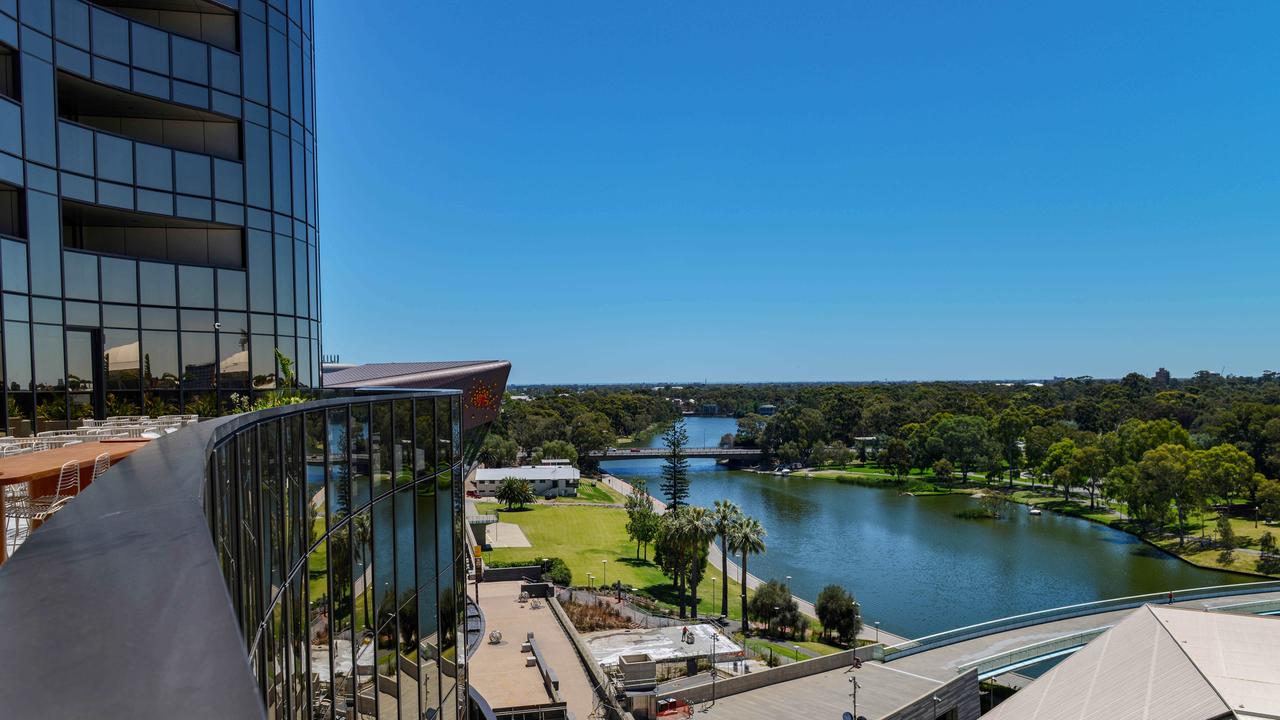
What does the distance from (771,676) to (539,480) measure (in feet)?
154

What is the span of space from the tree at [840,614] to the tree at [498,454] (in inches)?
2167

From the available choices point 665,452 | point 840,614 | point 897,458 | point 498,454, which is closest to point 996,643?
point 840,614

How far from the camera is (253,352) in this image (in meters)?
18.6

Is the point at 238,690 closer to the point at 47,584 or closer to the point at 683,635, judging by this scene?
the point at 47,584

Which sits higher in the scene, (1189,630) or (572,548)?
(1189,630)

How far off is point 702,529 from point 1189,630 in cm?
2066

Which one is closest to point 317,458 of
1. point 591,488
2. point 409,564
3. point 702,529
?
point 409,564

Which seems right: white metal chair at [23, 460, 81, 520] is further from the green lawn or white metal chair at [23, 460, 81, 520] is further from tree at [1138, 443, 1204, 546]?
tree at [1138, 443, 1204, 546]

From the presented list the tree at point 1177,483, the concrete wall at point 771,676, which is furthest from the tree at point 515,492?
the tree at point 1177,483

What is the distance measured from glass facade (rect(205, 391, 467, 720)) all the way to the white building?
194 ft

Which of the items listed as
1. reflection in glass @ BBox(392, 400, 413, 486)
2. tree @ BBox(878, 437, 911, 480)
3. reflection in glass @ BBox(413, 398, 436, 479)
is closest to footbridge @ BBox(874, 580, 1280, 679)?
reflection in glass @ BBox(413, 398, 436, 479)

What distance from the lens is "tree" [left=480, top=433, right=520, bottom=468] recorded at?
276ft

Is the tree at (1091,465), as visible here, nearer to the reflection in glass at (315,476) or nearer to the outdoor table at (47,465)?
the reflection in glass at (315,476)

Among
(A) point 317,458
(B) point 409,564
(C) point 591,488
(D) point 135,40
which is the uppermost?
(D) point 135,40
